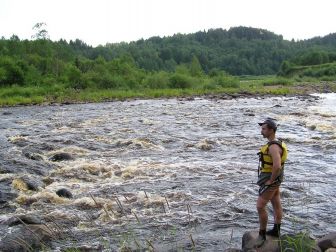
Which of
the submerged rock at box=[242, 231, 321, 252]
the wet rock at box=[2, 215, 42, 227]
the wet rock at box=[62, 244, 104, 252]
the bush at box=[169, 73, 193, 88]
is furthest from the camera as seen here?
the bush at box=[169, 73, 193, 88]

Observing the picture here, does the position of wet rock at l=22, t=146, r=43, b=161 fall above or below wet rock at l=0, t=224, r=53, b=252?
above

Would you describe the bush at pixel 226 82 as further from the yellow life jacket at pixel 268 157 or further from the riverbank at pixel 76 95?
the yellow life jacket at pixel 268 157

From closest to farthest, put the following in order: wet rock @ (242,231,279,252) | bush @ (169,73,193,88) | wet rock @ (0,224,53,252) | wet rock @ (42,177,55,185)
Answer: wet rock @ (242,231,279,252) → wet rock @ (0,224,53,252) → wet rock @ (42,177,55,185) → bush @ (169,73,193,88)

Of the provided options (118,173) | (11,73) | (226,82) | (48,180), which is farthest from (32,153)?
(226,82)

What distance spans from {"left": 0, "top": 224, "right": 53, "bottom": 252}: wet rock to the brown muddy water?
0.94ft

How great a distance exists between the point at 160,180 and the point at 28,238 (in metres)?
5.46

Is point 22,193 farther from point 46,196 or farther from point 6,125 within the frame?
point 6,125

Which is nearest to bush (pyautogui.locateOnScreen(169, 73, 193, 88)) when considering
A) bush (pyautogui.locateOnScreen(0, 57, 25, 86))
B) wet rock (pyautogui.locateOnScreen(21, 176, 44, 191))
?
bush (pyautogui.locateOnScreen(0, 57, 25, 86))

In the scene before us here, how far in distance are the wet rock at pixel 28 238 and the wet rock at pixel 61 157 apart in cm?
743

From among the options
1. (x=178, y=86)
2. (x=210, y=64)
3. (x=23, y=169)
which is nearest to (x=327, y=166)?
(x=23, y=169)

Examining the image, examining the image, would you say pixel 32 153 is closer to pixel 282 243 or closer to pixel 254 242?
pixel 254 242

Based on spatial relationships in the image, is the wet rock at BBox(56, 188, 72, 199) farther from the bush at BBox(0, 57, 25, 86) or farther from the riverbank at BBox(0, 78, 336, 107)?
the bush at BBox(0, 57, 25, 86)

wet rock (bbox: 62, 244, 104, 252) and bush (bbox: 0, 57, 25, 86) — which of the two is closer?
wet rock (bbox: 62, 244, 104, 252)

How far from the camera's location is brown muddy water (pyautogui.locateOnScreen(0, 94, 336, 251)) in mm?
9156
